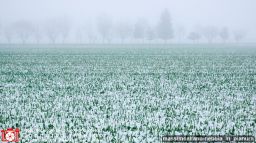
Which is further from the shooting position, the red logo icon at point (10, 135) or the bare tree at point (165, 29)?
the bare tree at point (165, 29)

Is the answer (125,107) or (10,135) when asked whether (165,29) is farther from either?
(10,135)

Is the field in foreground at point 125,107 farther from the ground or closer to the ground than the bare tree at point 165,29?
closer to the ground

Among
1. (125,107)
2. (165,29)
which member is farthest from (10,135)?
(165,29)

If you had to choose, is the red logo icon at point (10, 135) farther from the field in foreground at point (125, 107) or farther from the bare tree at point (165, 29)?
the bare tree at point (165, 29)

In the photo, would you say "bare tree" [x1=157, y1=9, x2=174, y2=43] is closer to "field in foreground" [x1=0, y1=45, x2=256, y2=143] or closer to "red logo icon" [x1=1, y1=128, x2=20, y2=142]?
"field in foreground" [x1=0, y1=45, x2=256, y2=143]

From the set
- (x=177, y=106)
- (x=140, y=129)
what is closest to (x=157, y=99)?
(x=177, y=106)

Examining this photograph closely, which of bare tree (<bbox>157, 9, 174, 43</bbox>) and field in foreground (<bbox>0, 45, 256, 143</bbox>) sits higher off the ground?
bare tree (<bbox>157, 9, 174, 43</bbox>)

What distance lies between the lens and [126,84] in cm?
2297

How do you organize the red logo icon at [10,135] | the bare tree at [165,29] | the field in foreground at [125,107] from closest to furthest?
the red logo icon at [10,135], the field in foreground at [125,107], the bare tree at [165,29]

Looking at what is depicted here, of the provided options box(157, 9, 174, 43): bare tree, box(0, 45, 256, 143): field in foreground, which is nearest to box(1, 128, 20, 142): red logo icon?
box(0, 45, 256, 143): field in foreground

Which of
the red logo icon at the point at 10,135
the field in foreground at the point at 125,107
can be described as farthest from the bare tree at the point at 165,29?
the red logo icon at the point at 10,135

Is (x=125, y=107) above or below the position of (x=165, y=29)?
below

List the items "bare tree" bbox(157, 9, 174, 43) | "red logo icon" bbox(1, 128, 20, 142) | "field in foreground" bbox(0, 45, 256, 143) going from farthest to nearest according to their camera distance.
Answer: "bare tree" bbox(157, 9, 174, 43) → "field in foreground" bbox(0, 45, 256, 143) → "red logo icon" bbox(1, 128, 20, 142)

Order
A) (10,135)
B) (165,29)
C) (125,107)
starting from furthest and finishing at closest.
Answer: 1. (165,29)
2. (125,107)
3. (10,135)
